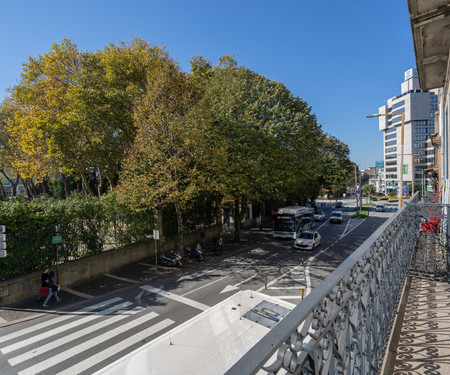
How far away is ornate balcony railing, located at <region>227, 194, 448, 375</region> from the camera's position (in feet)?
4.39

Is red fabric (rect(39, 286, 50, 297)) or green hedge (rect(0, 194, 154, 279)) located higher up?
green hedge (rect(0, 194, 154, 279))

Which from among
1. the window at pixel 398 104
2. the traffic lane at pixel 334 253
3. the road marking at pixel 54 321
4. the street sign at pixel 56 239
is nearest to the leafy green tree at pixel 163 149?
the street sign at pixel 56 239

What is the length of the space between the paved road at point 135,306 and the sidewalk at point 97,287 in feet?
0.20

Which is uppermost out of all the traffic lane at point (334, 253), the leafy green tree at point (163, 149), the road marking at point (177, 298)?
the leafy green tree at point (163, 149)

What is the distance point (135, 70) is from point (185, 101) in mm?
6148

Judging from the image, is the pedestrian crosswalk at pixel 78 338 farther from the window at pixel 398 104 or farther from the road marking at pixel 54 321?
the window at pixel 398 104

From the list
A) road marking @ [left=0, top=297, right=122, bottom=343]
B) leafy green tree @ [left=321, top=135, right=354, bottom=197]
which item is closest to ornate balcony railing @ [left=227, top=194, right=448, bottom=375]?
road marking @ [left=0, top=297, right=122, bottom=343]

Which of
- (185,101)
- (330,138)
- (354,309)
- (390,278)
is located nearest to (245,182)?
(185,101)

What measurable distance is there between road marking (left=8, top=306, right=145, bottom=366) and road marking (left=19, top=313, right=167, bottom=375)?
50cm

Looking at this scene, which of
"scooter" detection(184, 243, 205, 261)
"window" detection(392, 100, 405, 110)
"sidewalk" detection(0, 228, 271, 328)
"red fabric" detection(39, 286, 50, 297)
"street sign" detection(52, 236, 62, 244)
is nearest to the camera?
"sidewalk" detection(0, 228, 271, 328)

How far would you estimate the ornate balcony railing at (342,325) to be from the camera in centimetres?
134

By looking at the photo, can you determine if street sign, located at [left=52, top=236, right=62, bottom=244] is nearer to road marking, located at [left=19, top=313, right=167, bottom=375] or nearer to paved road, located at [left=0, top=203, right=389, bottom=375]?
paved road, located at [left=0, top=203, right=389, bottom=375]

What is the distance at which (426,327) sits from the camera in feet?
12.9

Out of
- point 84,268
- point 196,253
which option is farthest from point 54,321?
point 196,253
